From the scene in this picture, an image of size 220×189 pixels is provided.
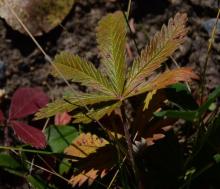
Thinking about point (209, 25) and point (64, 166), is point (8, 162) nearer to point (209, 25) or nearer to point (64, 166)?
point (64, 166)

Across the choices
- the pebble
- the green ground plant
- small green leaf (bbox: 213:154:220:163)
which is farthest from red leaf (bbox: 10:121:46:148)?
the pebble

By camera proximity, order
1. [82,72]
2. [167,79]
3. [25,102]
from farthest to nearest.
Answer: [25,102], [82,72], [167,79]

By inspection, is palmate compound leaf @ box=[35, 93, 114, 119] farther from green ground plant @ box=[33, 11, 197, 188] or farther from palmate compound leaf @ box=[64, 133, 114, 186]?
palmate compound leaf @ box=[64, 133, 114, 186]

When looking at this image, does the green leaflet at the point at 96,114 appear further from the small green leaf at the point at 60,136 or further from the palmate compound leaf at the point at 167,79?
the small green leaf at the point at 60,136

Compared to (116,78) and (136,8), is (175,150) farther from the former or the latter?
(136,8)

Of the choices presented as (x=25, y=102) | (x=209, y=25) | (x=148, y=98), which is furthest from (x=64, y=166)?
(x=209, y=25)
